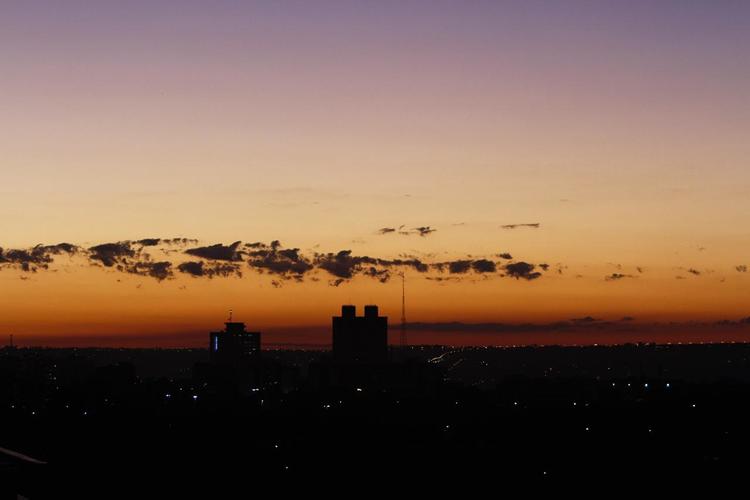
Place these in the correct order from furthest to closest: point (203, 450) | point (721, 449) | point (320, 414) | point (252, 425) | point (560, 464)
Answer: point (320, 414)
point (252, 425)
point (721, 449)
point (203, 450)
point (560, 464)

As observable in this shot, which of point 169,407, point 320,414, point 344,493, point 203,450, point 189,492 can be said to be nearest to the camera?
point 189,492

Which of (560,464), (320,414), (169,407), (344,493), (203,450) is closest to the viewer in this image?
(344,493)

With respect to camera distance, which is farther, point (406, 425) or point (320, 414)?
point (320, 414)

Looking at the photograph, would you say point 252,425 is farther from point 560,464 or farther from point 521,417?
point 560,464

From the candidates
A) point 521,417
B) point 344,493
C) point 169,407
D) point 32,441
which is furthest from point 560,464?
point 169,407

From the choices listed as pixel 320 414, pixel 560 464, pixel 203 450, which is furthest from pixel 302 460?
pixel 320 414

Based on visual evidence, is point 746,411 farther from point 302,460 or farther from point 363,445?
point 302,460

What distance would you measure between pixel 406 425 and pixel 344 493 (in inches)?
2925

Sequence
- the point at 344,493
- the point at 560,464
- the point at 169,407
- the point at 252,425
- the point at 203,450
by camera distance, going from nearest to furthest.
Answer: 1. the point at 344,493
2. the point at 560,464
3. the point at 203,450
4. the point at 252,425
5. the point at 169,407

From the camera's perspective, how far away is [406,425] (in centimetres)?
15138

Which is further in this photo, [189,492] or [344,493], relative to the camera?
[344,493]

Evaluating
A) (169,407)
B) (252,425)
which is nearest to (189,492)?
(252,425)

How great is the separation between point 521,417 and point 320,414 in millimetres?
30360

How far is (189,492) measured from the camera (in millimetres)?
71250
